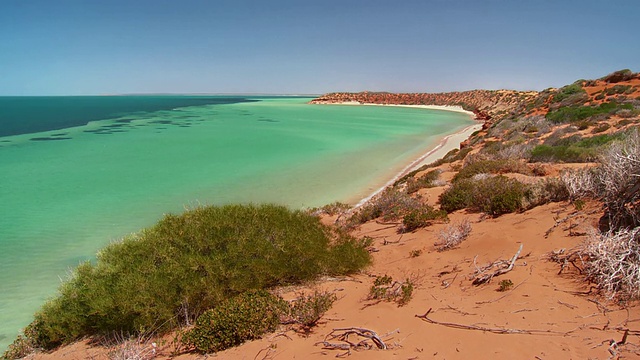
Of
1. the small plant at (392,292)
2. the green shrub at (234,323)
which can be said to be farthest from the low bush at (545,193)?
the green shrub at (234,323)

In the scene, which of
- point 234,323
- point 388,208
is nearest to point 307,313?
point 234,323

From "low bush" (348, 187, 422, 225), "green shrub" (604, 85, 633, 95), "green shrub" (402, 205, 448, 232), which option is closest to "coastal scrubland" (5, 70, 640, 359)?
"green shrub" (402, 205, 448, 232)

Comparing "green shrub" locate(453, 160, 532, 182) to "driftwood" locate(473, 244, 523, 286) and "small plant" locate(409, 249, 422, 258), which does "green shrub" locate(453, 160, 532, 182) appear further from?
"driftwood" locate(473, 244, 523, 286)

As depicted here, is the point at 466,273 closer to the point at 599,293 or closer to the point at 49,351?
the point at 599,293

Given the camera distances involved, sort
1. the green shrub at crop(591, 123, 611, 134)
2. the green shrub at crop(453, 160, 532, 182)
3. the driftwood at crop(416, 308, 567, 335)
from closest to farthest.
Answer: the driftwood at crop(416, 308, 567, 335) < the green shrub at crop(453, 160, 532, 182) < the green shrub at crop(591, 123, 611, 134)

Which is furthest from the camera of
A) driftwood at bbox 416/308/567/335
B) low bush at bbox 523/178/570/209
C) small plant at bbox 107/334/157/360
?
low bush at bbox 523/178/570/209

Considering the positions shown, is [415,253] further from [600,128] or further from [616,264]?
[600,128]

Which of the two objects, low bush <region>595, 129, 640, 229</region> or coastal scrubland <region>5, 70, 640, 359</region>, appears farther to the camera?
low bush <region>595, 129, 640, 229</region>
